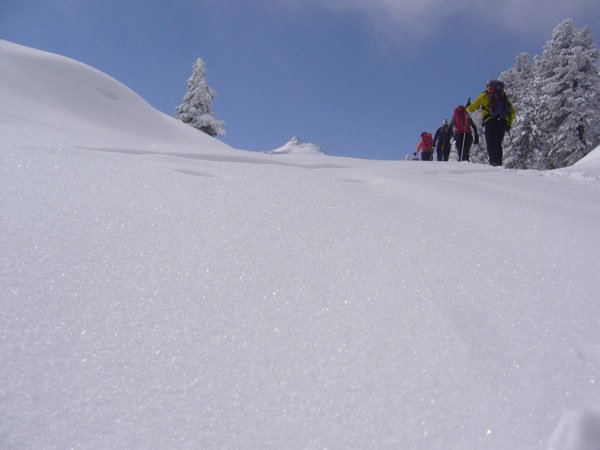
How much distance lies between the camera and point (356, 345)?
3.15 feet

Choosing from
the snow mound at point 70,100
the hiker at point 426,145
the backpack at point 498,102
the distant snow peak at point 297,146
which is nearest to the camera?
the snow mound at point 70,100

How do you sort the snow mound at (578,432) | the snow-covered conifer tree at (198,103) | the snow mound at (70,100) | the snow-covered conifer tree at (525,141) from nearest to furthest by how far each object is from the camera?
the snow mound at (578,432), the snow mound at (70,100), the snow-covered conifer tree at (525,141), the snow-covered conifer tree at (198,103)

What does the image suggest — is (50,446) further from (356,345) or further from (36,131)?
(36,131)

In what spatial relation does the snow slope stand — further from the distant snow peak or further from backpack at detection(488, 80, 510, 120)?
the distant snow peak

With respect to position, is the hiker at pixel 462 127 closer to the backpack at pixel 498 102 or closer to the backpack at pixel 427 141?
the backpack at pixel 498 102

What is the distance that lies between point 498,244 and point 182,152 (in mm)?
2293

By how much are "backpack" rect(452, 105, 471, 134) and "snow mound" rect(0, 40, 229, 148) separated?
17.5ft

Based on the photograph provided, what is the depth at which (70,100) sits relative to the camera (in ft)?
18.3

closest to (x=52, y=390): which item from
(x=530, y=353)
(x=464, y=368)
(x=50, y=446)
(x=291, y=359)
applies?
(x=50, y=446)

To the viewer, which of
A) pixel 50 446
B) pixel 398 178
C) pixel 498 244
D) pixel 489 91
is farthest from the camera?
pixel 489 91

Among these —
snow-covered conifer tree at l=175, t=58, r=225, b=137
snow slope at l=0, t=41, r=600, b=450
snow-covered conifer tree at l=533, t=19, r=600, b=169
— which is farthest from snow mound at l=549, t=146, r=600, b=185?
snow-covered conifer tree at l=175, t=58, r=225, b=137

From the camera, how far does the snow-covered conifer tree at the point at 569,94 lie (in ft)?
63.9

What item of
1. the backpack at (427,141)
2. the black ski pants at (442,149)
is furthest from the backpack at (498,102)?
the backpack at (427,141)

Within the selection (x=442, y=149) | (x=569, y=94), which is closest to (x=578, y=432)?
(x=442, y=149)
